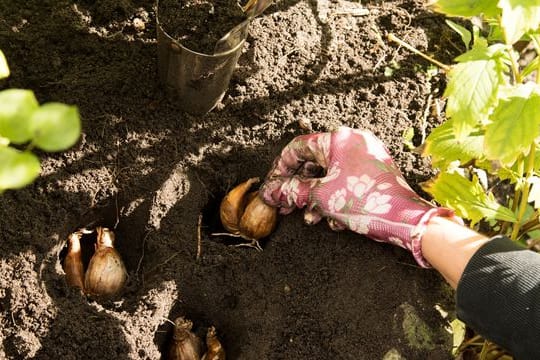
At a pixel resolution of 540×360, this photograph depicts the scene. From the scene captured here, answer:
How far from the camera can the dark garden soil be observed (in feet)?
5.96

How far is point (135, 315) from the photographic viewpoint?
186 centimetres

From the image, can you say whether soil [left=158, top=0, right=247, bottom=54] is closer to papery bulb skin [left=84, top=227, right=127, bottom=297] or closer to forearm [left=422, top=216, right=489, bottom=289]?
papery bulb skin [left=84, top=227, right=127, bottom=297]

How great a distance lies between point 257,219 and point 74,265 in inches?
23.1

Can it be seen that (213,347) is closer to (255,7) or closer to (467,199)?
(467,199)

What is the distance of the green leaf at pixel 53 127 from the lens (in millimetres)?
661

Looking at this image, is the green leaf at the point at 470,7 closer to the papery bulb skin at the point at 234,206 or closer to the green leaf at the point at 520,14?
the green leaf at the point at 520,14

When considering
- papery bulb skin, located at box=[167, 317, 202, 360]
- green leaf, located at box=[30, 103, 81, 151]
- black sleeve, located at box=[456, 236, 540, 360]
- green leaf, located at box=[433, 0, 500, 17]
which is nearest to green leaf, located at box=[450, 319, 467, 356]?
black sleeve, located at box=[456, 236, 540, 360]

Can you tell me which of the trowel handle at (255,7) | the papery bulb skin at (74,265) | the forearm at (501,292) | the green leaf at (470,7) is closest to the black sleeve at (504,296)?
the forearm at (501,292)

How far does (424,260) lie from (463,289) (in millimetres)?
268

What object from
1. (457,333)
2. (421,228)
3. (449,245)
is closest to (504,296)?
(449,245)

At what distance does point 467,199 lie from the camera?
1745mm

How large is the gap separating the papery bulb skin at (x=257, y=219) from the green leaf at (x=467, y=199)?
0.52 m

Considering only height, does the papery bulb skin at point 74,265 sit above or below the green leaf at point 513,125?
Answer: below

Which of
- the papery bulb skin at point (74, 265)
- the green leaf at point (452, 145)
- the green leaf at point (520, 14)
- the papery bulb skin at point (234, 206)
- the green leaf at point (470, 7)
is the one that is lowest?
the papery bulb skin at point (74, 265)
